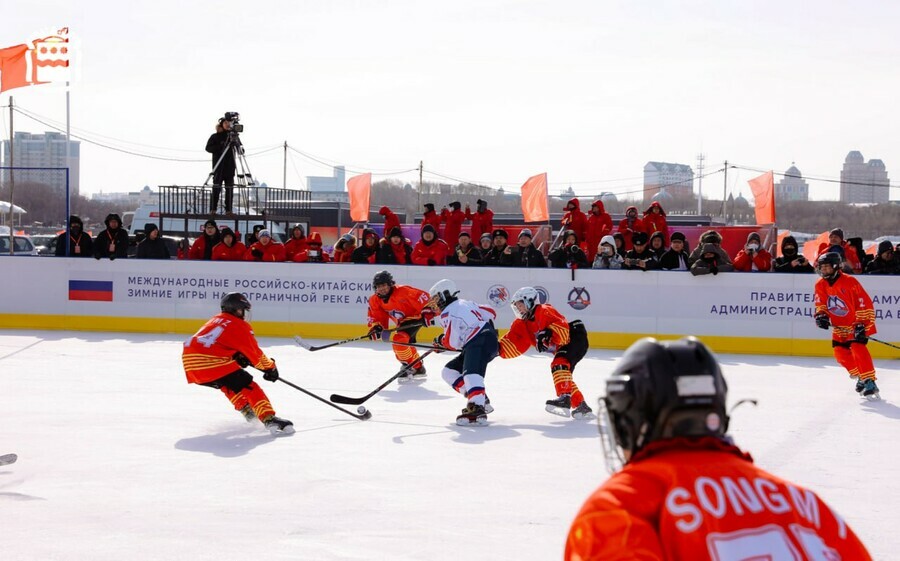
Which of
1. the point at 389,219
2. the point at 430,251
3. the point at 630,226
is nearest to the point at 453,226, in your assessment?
the point at 389,219

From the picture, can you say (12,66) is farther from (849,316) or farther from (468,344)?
(849,316)

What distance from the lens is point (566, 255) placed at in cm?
1257

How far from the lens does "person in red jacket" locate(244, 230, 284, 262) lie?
13289 millimetres

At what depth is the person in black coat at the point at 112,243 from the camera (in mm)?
13305

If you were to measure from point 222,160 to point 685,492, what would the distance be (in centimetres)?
1420

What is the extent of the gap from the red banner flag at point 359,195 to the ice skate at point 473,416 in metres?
11.2

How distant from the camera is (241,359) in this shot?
6688mm

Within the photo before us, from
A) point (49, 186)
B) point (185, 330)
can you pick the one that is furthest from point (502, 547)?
point (49, 186)

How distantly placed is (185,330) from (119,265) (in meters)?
1.27

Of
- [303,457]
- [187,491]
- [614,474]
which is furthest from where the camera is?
[303,457]

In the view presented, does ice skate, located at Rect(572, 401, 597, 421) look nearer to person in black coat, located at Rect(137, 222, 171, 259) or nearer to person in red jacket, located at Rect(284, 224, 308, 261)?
person in red jacket, located at Rect(284, 224, 308, 261)

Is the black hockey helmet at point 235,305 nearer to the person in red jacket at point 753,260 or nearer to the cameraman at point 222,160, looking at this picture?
the person in red jacket at point 753,260

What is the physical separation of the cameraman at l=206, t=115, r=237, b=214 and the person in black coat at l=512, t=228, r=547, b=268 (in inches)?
190

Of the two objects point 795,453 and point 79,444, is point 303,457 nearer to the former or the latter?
point 79,444
